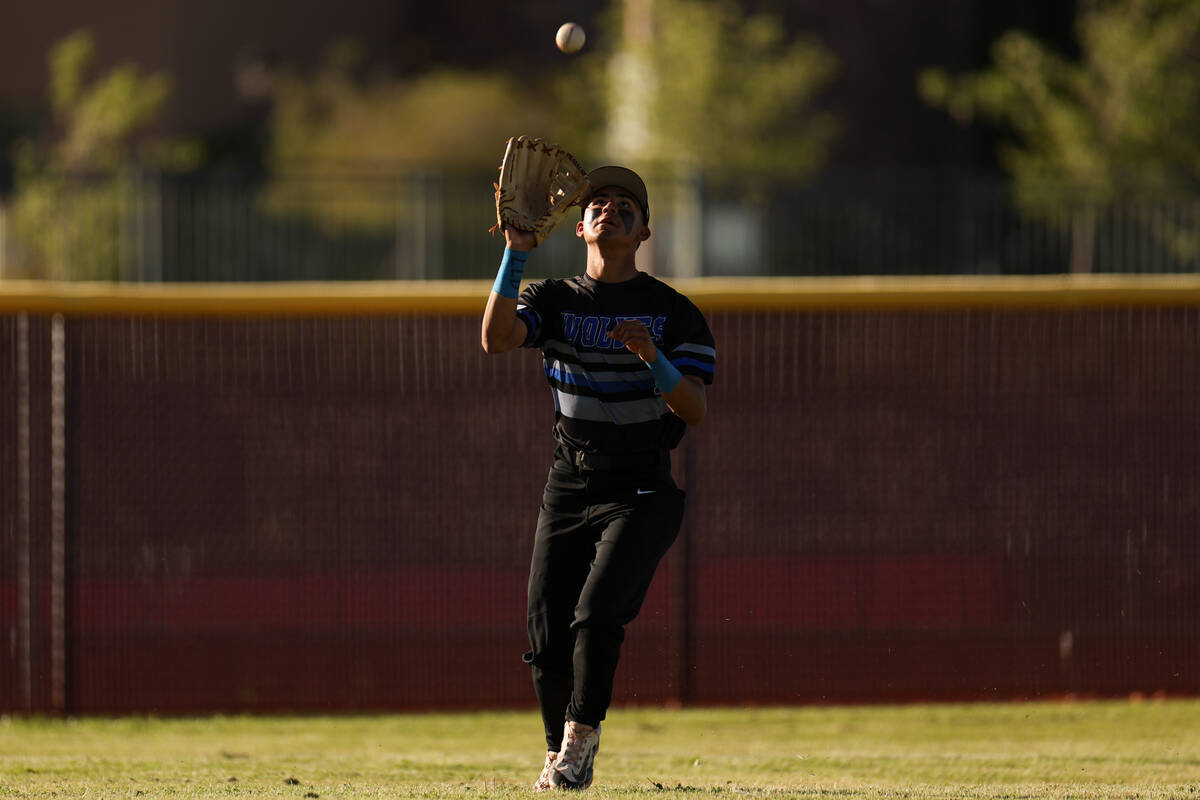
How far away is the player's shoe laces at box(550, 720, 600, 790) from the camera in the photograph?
17.5ft

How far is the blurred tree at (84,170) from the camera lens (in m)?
20.1

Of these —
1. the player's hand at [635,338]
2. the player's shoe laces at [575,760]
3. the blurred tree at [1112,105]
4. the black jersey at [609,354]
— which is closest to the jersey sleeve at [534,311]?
the black jersey at [609,354]

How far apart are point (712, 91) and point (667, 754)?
18.6m

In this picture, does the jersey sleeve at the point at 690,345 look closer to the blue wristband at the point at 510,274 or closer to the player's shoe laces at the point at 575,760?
the blue wristband at the point at 510,274

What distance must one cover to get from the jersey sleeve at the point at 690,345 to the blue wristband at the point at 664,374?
0.19 meters

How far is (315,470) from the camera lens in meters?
7.75

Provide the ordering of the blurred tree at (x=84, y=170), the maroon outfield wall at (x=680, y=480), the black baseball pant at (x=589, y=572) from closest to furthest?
the black baseball pant at (x=589, y=572), the maroon outfield wall at (x=680, y=480), the blurred tree at (x=84, y=170)

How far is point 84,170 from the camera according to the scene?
80.6ft

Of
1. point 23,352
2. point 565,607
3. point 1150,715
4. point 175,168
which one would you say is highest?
point 175,168

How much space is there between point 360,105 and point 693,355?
95.8 feet

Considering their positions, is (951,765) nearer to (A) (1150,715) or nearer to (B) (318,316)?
(A) (1150,715)

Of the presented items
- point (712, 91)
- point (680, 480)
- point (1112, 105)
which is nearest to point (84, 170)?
point (712, 91)

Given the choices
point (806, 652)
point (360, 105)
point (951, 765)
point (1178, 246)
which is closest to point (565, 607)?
point (951, 765)

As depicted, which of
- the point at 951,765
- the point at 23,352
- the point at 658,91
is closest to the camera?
the point at 951,765
